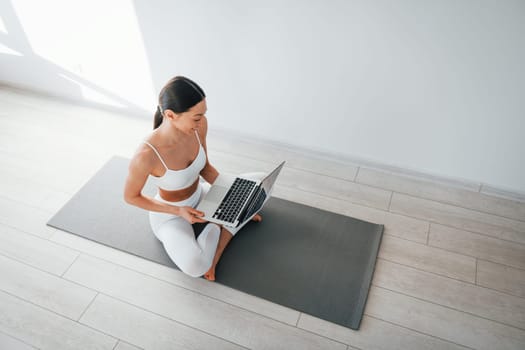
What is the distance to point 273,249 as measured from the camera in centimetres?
228

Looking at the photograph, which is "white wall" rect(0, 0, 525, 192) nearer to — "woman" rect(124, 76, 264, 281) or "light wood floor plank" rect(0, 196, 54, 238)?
"woman" rect(124, 76, 264, 281)

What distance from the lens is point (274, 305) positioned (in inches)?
81.4

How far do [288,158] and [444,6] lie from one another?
1.28m

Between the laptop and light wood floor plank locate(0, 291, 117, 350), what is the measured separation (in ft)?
2.35

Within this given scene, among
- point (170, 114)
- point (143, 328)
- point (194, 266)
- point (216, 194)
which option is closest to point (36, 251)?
point (143, 328)

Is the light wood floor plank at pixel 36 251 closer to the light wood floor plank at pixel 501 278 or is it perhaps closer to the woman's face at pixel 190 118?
the woman's face at pixel 190 118

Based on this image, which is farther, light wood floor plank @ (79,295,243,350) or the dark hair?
light wood floor plank @ (79,295,243,350)

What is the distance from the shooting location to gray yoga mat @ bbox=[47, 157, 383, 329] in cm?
209

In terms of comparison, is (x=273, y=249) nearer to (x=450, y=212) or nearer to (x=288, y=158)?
(x=288, y=158)

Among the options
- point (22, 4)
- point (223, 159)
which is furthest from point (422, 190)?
point (22, 4)

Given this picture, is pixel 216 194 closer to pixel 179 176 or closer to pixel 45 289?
pixel 179 176

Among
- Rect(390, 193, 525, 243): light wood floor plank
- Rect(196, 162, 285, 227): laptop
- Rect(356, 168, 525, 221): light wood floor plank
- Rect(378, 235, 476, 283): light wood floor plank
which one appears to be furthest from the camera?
Rect(356, 168, 525, 221): light wood floor plank

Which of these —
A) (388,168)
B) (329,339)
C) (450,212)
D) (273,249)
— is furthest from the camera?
(388,168)

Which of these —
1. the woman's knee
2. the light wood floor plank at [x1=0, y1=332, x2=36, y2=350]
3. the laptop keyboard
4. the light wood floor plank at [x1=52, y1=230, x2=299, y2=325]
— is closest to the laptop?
the laptop keyboard
